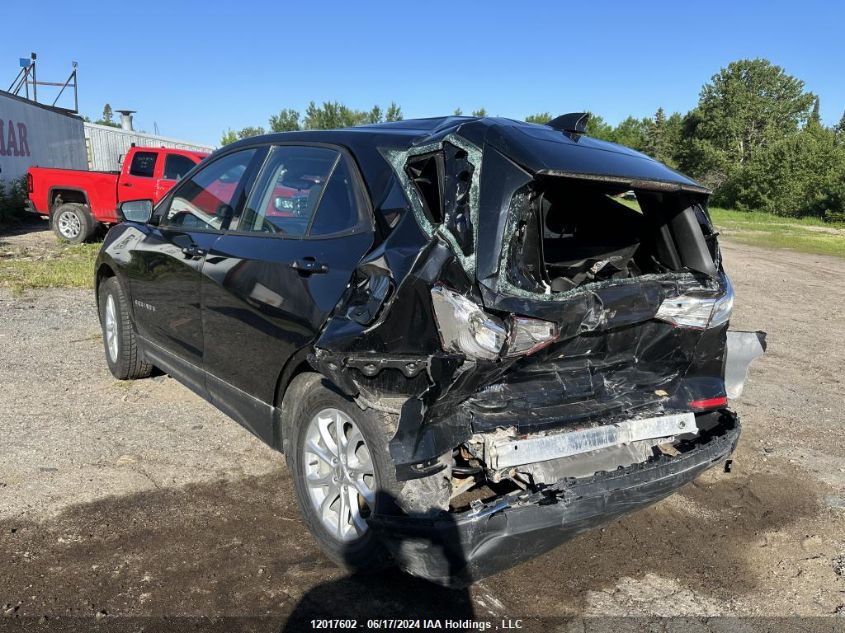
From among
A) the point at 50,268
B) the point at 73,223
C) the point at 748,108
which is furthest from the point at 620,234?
the point at 748,108

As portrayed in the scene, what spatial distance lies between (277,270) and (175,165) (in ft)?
36.7

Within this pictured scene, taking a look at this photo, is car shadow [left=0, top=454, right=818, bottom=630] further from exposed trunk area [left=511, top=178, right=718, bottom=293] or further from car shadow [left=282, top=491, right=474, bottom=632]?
exposed trunk area [left=511, top=178, right=718, bottom=293]

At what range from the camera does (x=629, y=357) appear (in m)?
3.12

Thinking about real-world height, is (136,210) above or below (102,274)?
above

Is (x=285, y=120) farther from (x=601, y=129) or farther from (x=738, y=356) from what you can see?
(x=738, y=356)

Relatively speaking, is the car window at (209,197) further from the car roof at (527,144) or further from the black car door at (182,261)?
the car roof at (527,144)

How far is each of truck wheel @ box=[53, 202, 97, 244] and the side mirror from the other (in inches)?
367

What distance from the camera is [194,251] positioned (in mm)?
4012

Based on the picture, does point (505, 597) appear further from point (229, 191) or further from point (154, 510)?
point (229, 191)

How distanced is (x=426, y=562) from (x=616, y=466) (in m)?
1.03

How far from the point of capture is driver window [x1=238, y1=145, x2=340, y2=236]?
339 cm

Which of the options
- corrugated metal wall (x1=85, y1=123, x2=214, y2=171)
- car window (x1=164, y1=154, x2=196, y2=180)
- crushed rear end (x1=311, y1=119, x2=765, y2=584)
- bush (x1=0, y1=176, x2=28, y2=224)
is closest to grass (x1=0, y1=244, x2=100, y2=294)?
car window (x1=164, y1=154, x2=196, y2=180)

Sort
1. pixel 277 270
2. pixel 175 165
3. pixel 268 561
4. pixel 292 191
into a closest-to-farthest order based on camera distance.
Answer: pixel 268 561, pixel 277 270, pixel 292 191, pixel 175 165

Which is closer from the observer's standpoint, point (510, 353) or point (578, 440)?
point (510, 353)
